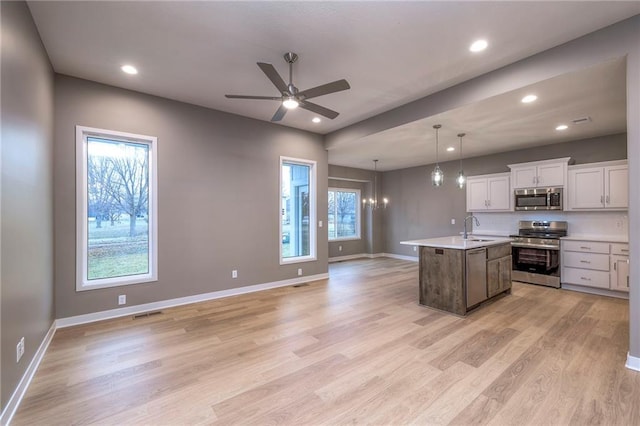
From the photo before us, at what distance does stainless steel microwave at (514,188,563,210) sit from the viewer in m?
5.32

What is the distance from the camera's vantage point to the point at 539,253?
5285mm

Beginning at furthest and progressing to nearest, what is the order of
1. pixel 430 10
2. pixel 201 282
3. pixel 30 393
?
1. pixel 201 282
2. pixel 430 10
3. pixel 30 393

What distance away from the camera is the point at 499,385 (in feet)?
7.34

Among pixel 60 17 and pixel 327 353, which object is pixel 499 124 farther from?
pixel 60 17

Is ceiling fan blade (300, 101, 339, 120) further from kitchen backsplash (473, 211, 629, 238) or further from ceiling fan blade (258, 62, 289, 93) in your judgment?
kitchen backsplash (473, 211, 629, 238)

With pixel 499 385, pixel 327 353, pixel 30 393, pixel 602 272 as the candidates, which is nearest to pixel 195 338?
pixel 30 393

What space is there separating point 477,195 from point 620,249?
2.54m

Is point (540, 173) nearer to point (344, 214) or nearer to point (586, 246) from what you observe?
point (586, 246)

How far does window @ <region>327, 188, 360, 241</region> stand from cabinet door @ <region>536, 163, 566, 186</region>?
471 centimetres

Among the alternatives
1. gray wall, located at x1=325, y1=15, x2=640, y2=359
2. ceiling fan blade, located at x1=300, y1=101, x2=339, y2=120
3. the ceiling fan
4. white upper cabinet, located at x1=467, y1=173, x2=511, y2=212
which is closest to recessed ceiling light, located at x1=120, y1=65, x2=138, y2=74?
the ceiling fan

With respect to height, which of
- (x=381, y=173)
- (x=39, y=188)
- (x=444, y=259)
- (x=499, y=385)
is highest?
(x=381, y=173)

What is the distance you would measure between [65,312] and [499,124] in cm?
659

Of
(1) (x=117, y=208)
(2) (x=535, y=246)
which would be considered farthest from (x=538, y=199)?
(1) (x=117, y=208)

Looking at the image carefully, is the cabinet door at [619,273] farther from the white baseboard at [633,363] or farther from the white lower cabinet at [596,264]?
the white baseboard at [633,363]
